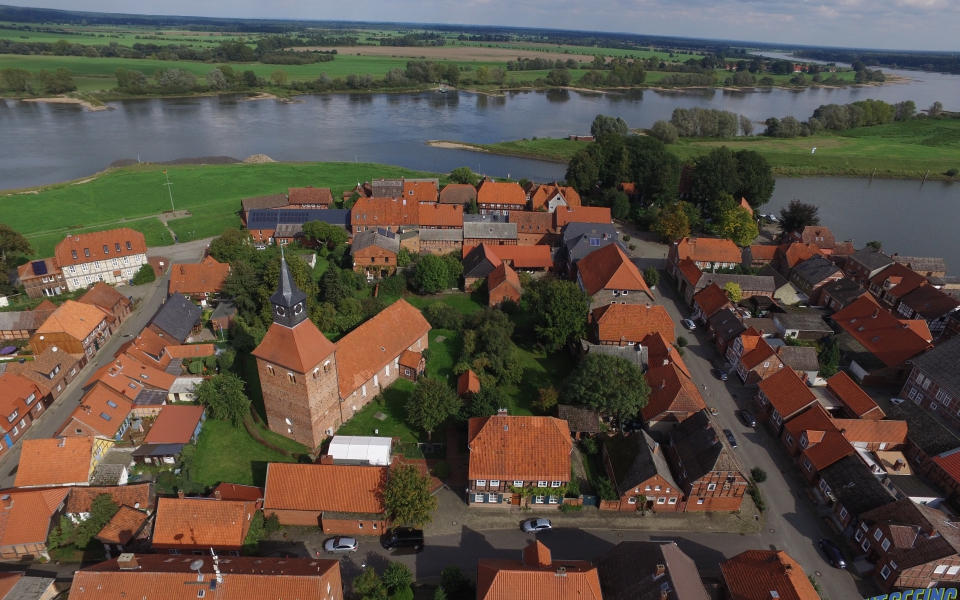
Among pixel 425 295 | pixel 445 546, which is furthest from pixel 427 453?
pixel 425 295

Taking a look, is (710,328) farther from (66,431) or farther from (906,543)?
(66,431)

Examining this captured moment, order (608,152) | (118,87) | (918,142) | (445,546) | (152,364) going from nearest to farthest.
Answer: (445,546) → (152,364) → (608,152) → (918,142) → (118,87)

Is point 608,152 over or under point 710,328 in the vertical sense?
over

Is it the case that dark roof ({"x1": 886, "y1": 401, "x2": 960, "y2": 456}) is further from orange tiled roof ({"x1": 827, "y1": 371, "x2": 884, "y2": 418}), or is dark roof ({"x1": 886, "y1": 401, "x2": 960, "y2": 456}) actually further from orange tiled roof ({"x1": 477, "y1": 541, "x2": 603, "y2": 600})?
orange tiled roof ({"x1": 477, "y1": 541, "x2": 603, "y2": 600})

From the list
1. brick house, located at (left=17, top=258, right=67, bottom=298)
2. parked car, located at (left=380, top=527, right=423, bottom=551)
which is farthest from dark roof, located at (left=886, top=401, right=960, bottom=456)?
brick house, located at (left=17, top=258, right=67, bottom=298)

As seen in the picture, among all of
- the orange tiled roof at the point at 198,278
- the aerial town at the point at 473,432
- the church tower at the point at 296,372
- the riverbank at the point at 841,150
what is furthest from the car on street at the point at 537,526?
→ the riverbank at the point at 841,150

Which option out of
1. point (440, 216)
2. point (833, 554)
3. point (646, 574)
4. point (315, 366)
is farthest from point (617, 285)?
point (646, 574)
